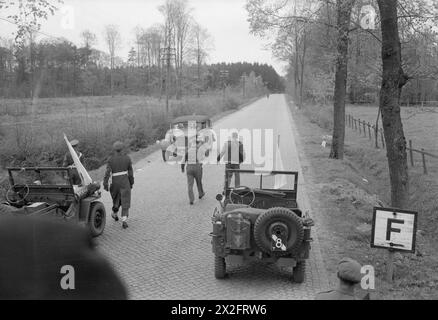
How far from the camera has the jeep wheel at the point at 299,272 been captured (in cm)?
774

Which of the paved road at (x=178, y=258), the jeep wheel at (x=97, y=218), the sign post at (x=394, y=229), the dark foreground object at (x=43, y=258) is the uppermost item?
the dark foreground object at (x=43, y=258)

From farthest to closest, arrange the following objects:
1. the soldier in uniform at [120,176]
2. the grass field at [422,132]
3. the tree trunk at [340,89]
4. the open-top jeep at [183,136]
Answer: the grass field at [422,132] < the open-top jeep at [183,136] < the tree trunk at [340,89] < the soldier in uniform at [120,176]

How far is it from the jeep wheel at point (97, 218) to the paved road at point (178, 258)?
0.19 metres

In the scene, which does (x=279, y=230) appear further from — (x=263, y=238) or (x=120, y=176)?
(x=120, y=176)

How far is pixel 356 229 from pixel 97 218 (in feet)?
18.4

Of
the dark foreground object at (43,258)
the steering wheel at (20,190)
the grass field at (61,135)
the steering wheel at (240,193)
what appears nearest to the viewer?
the dark foreground object at (43,258)

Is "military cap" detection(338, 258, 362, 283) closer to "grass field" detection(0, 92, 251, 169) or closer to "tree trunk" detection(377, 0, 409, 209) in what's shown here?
"tree trunk" detection(377, 0, 409, 209)

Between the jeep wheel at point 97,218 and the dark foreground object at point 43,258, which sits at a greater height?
the dark foreground object at point 43,258

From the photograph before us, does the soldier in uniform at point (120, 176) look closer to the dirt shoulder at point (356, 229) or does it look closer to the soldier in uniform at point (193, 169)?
the soldier in uniform at point (193, 169)

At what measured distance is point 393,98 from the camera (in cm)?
963

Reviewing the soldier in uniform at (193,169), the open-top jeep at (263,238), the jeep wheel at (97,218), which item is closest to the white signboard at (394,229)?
the open-top jeep at (263,238)

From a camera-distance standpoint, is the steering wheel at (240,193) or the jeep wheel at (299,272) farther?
the steering wheel at (240,193)

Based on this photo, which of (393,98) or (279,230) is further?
(393,98)

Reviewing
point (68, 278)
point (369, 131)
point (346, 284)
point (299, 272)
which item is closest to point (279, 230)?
point (299, 272)
